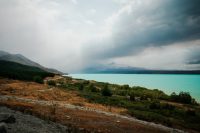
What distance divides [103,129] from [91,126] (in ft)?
4.95

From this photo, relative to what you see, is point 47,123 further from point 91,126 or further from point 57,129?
point 91,126

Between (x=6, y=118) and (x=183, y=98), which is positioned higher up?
(x=6, y=118)

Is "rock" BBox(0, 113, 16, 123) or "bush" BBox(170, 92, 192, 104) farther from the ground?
"rock" BBox(0, 113, 16, 123)

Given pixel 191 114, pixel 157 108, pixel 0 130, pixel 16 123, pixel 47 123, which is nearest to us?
pixel 0 130

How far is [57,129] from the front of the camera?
2327cm

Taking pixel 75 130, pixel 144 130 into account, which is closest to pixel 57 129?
pixel 75 130

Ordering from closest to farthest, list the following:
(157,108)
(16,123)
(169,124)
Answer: (16,123) → (169,124) → (157,108)

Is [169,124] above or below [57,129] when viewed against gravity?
below

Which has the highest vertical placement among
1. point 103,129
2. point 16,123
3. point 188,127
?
point 16,123

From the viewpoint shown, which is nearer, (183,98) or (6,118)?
(6,118)

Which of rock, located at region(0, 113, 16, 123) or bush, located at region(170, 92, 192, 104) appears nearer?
rock, located at region(0, 113, 16, 123)

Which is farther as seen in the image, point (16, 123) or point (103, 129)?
point (103, 129)

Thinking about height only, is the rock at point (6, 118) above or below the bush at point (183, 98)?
above

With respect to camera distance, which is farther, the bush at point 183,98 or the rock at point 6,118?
the bush at point 183,98
